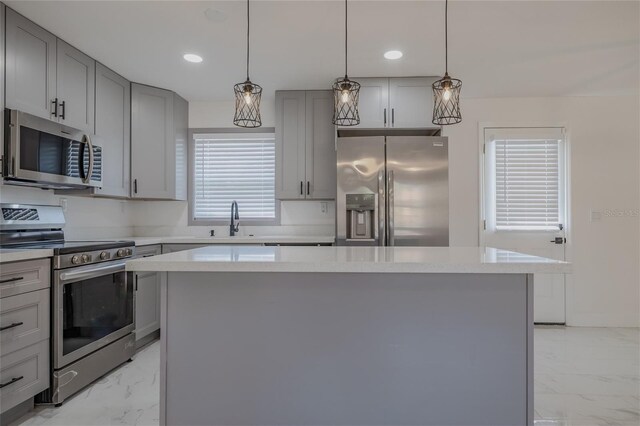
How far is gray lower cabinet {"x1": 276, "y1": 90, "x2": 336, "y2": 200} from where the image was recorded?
3.78 meters

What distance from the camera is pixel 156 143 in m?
3.75

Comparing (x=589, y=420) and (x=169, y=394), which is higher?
(x=169, y=394)

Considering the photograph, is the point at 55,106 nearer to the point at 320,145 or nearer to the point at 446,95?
the point at 320,145

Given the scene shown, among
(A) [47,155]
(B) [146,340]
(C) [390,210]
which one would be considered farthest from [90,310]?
(C) [390,210]

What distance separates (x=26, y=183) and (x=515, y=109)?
179 inches

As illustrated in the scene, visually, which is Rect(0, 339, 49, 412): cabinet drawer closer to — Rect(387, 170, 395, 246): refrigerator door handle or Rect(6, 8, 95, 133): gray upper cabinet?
Rect(6, 8, 95, 133): gray upper cabinet

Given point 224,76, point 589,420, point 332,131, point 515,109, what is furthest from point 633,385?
point 224,76

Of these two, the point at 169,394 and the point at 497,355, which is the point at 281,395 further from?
the point at 497,355

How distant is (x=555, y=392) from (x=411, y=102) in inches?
100

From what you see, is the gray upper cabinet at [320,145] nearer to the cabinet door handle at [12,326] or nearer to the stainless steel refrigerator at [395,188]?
the stainless steel refrigerator at [395,188]

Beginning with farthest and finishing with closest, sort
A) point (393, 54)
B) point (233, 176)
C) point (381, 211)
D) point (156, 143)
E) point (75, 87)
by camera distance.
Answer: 1. point (233, 176)
2. point (156, 143)
3. point (381, 211)
4. point (393, 54)
5. point (75, 87)

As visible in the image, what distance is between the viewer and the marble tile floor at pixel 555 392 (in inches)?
84.0

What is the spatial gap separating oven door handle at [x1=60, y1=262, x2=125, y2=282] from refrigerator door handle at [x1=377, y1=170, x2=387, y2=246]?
2133mm

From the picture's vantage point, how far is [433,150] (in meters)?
3.36
